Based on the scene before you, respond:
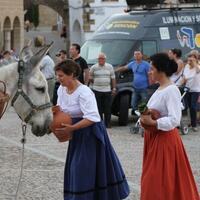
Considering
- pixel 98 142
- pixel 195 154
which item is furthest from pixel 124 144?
pixel 98 142

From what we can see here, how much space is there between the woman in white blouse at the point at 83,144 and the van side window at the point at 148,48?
10.2 m

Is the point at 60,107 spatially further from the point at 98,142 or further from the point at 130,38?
the point at 130,38

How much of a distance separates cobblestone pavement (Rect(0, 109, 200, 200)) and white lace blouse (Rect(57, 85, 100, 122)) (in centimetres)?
178

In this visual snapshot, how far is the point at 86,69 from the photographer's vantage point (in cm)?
1634

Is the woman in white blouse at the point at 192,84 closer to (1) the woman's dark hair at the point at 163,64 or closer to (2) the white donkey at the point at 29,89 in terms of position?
(1) the woman's dark hair at the point at 163,64

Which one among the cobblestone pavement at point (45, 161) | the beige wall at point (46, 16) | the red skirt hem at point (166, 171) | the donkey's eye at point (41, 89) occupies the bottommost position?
the cobblestone pavement at point (45, 161)

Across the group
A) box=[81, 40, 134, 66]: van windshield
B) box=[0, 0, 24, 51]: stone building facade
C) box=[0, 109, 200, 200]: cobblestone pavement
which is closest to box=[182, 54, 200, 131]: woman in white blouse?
box=[0, 109, 200, 200]: cobblestone pavement

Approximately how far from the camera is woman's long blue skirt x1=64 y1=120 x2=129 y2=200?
7691mm

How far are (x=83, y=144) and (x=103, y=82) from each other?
349 inches

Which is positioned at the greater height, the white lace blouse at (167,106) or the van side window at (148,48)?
the van side window at (148,48)

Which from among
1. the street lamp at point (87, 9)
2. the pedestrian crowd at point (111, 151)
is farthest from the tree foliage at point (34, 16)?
the pedestrian crowd at point (111, 151)

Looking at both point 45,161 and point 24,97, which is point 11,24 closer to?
point 45,161

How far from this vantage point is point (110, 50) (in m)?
18.0

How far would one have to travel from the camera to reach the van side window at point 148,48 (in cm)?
1792
